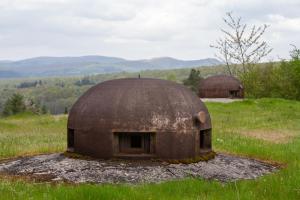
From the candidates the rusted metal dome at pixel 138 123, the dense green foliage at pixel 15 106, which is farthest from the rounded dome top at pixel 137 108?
the dense green foliage at pixel 15 106

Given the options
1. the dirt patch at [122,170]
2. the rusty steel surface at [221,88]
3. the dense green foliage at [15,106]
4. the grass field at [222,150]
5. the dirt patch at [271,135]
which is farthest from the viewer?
the dense green foliage at [15,106]

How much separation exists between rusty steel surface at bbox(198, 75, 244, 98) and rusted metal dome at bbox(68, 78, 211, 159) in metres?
25.9

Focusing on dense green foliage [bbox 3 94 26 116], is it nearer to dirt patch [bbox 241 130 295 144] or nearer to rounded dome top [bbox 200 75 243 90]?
rounded dome top [bbox 200 75 243 90]

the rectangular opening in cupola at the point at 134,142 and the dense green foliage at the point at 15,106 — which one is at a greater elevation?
the rectangular opening in cupola at the point at 134,142

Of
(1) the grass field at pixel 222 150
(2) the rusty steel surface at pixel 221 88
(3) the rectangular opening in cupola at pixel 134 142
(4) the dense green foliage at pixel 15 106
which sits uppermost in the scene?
(2) the rusty steel surface at pixel 221 88

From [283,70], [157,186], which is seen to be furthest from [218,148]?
[283,70]

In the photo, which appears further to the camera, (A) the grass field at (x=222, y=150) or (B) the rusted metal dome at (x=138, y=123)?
(B) the rusted metal dome at (x=138, y=123)

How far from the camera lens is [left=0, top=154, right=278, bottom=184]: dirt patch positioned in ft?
32.9

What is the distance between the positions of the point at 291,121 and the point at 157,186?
1790 centimetres

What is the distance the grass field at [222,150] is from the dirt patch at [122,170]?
2.36 feet

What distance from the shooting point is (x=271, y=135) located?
20.0m

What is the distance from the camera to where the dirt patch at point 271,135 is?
Answer: 60.9ft

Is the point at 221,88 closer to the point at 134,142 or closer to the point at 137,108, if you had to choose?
the point at 134,142

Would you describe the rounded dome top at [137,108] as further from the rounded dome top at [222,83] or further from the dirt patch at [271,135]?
the rounded dome top at [222,83]
